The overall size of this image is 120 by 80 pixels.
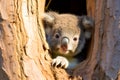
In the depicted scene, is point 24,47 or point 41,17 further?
point 41,17

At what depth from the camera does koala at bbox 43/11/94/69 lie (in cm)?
361

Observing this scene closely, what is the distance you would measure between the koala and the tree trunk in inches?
10.9

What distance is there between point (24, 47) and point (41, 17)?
605mm

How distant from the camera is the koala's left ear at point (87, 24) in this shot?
11.9ft

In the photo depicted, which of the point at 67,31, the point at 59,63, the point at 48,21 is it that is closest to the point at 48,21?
the point at 48,21

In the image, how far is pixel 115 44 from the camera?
10.1 feet

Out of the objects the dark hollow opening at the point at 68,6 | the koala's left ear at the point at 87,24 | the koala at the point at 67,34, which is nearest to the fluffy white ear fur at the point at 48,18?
the koala at the point at 67,34

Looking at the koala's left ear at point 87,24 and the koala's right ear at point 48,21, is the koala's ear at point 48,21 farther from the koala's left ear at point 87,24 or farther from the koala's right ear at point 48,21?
the koala's left ear at point 87,24

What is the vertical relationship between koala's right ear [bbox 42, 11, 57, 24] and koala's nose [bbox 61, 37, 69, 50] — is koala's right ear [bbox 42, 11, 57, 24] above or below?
above

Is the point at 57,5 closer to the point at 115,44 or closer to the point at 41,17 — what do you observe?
the point at 41,17

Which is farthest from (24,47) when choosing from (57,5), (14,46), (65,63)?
(57,5)

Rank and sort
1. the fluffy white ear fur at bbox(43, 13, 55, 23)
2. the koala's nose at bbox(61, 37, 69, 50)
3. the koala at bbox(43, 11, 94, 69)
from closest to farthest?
the koala's nose at bbox(61, 37, 69, 50) < the koala at bbox(43, 11, 94, 69) < the fluffy white ear fur at bbox(43, 13, 55, 23)

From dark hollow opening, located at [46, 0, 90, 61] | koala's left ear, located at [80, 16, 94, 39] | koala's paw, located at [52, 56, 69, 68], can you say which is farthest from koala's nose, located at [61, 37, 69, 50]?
dark hollow opening, located at [46, 0, 90, 61]

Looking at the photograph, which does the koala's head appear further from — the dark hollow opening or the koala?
the dark hollow opening
